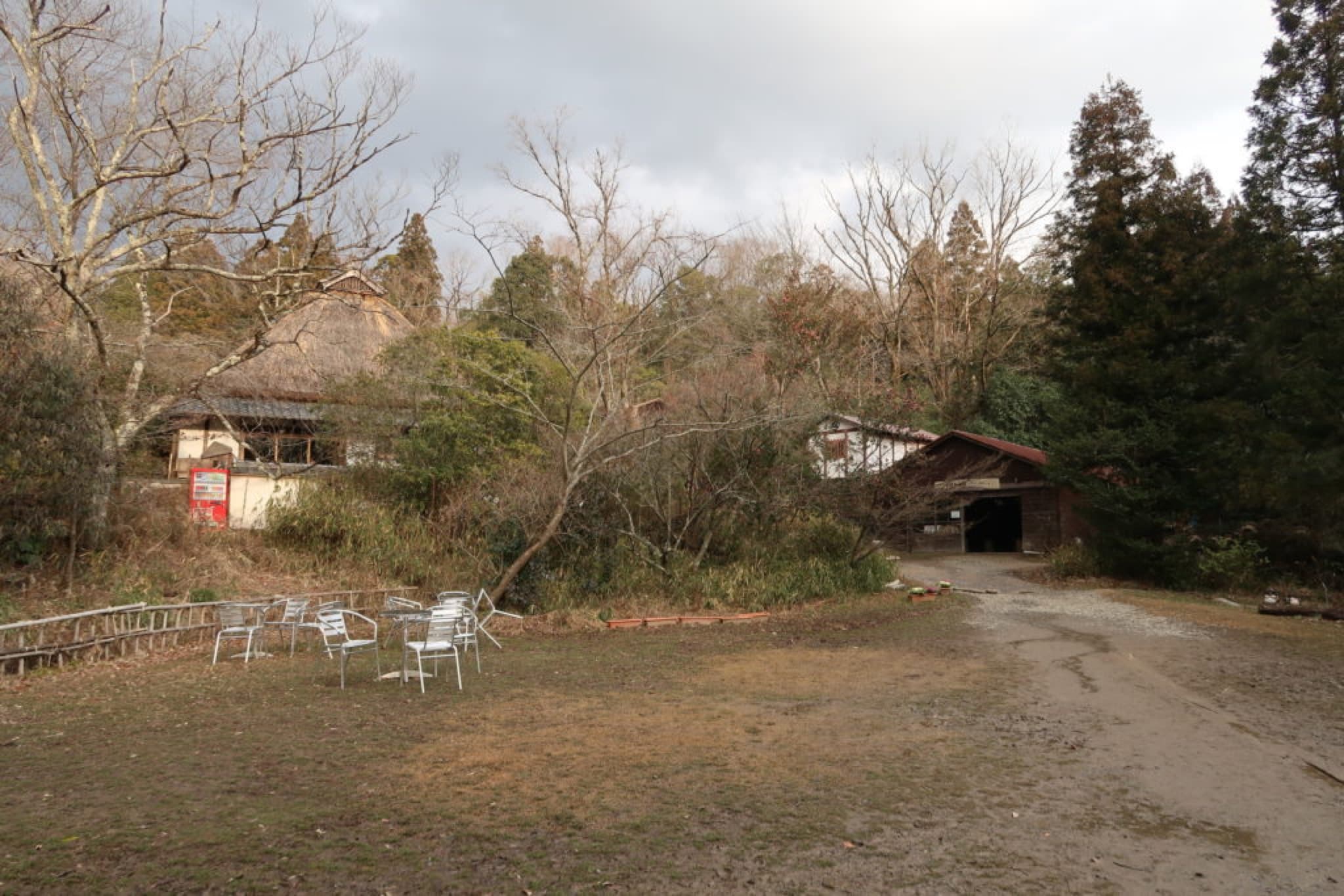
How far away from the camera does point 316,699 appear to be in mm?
7242

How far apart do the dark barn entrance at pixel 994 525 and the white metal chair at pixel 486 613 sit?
18.3m

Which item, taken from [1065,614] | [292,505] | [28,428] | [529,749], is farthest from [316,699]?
[1065,614]

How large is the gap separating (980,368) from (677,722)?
2896cm

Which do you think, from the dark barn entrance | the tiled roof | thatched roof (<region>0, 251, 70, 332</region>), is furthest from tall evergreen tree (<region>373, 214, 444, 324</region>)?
the dark barn entrance

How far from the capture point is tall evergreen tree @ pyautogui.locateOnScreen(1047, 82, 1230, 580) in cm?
1655

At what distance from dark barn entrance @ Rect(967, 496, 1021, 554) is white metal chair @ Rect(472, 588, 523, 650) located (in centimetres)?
1830

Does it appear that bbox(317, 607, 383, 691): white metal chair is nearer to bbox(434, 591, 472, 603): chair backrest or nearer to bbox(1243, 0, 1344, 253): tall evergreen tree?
bbox(434, 591, 472, 603): chair backrest

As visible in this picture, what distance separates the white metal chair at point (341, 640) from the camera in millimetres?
7785

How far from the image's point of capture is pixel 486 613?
41.8ft

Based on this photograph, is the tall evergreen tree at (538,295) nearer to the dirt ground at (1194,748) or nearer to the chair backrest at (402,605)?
the chair backrest at (402,605)

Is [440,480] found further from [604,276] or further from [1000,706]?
[1000,706]

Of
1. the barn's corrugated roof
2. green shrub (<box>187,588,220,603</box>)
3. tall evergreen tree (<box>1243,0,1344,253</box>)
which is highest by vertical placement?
tall evergreen tree (<box>1243,0,1344,253</box>)

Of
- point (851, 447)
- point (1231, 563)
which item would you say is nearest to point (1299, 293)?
point (1231, 563)

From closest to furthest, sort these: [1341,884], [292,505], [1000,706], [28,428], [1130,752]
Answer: [1341,884]
[1130,752]
[1000,706]
[28,428]
[292,505]
